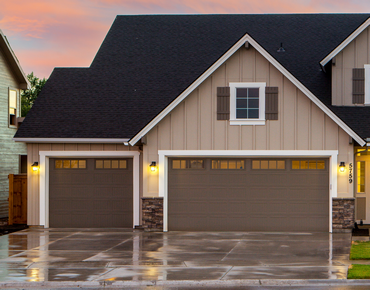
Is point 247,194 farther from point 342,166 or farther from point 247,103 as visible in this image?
point 342,166

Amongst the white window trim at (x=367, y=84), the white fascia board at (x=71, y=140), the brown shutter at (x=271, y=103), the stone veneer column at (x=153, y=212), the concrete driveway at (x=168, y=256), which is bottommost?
the concrete driveway at (x=168, y=256)

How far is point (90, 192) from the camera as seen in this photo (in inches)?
744

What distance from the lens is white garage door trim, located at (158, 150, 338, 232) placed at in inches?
669

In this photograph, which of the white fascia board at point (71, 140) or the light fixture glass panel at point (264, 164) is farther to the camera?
the white fascia board at point (71, 140)

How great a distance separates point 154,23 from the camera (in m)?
25.0

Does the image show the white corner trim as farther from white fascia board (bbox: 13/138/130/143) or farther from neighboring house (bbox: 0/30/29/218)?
neighboring house (bbox: 0/30/29/218)

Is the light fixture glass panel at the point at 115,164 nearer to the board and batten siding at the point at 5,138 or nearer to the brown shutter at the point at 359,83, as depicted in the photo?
the board and batten siding at the point at 5,138

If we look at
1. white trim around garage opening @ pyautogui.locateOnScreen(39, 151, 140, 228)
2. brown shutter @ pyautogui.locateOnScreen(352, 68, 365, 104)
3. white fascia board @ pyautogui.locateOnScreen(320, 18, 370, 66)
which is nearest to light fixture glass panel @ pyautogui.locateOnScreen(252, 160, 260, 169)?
white trim around garage opening @ pyautogui.locateOnScreen(39, 151, 140, 228)

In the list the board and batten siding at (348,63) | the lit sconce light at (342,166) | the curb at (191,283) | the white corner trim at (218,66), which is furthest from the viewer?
the board and batten siding at (348,63)

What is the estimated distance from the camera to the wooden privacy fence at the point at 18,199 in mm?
19781

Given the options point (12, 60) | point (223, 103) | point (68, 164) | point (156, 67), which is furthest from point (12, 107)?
point (223, 103)

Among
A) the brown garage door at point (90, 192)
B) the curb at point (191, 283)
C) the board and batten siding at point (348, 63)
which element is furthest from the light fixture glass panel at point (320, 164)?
the curb at point (191, 283)

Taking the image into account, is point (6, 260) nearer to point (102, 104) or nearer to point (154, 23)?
point (102, 104)

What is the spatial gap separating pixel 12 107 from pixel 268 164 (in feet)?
43.0
